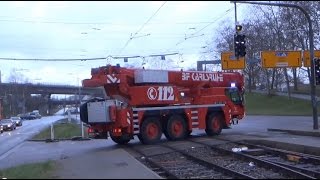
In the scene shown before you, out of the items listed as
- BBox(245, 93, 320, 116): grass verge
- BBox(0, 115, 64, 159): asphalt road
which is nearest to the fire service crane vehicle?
BBox(0, 115, 64, 159): asphalt road

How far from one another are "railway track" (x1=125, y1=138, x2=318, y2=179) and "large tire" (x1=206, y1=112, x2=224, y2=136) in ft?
11.1

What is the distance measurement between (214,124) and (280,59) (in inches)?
858

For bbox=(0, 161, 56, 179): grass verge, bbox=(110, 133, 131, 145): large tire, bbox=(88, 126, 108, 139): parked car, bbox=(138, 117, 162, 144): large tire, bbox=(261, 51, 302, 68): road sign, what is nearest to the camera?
bbox=(0, 161, 56, 179): grass verge

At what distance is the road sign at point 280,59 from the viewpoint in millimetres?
48281

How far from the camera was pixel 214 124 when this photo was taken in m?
29.4

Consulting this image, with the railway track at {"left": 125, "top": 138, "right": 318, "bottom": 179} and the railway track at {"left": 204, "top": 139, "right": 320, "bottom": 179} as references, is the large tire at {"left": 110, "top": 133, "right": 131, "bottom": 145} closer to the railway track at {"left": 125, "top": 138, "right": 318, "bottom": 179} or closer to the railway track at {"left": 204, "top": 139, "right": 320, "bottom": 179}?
the railway track at {"left": 125, "top": 138, "right": 318, "bottom": 179}

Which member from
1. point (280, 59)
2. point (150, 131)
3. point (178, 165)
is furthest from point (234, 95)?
point (280, 59)

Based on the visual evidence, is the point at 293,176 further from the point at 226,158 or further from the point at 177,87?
the point at 177,87

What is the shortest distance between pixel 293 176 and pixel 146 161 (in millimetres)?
6075

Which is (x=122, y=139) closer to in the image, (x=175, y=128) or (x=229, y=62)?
(x=175, y=128)

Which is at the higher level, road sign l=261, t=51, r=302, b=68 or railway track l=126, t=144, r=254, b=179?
road sign l=261, t=51, r=302, b=68

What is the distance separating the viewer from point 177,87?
2750 centimetres

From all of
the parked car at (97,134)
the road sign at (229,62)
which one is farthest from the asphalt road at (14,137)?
the road sign at (229,62)

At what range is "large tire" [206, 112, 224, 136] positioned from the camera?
2914cm
